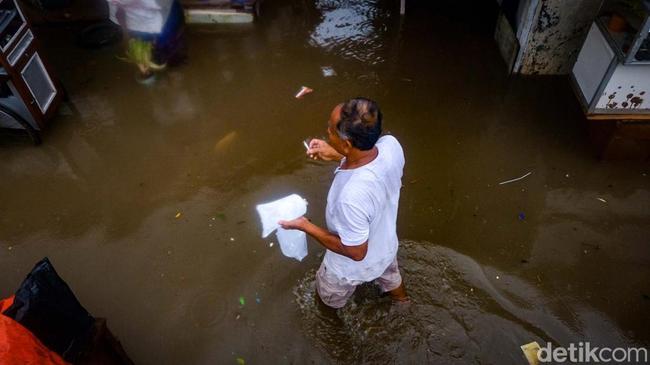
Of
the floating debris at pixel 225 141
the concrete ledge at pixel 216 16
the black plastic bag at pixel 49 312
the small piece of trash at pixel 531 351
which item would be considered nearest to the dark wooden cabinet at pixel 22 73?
the floating debris at pixel 225 141

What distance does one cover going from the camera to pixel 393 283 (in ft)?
9.62

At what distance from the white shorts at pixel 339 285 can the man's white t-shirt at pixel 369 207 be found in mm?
174

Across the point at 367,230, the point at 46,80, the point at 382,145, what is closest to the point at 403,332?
the point at 367,230

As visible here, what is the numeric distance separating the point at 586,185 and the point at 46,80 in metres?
5.49

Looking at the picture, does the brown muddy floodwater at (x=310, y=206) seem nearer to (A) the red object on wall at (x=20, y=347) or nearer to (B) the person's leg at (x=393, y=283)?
(B) the person's leg at (x=393, y=283)

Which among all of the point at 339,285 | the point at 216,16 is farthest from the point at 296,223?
the point at 216,16

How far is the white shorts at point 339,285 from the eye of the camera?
2.73 m

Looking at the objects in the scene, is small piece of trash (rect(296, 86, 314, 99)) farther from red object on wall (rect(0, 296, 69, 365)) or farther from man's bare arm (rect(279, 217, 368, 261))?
red object on wall (rect(0, 296, 69, 365))

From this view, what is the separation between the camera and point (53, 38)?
605 centimetres

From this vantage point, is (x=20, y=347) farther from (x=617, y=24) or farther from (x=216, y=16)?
(x=216, y=16)

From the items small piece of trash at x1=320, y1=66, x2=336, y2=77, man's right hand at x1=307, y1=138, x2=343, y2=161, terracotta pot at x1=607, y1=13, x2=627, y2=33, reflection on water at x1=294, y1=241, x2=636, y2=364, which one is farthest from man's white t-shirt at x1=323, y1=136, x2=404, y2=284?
small piece of trash at x1=320, y1=66, x2=336, y2=77

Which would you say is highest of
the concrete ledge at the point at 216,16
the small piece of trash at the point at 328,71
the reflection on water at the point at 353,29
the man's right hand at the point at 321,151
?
the man's right hand at the point at 321,151

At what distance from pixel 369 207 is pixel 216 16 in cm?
516

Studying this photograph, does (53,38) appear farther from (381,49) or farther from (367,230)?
(367,230)
